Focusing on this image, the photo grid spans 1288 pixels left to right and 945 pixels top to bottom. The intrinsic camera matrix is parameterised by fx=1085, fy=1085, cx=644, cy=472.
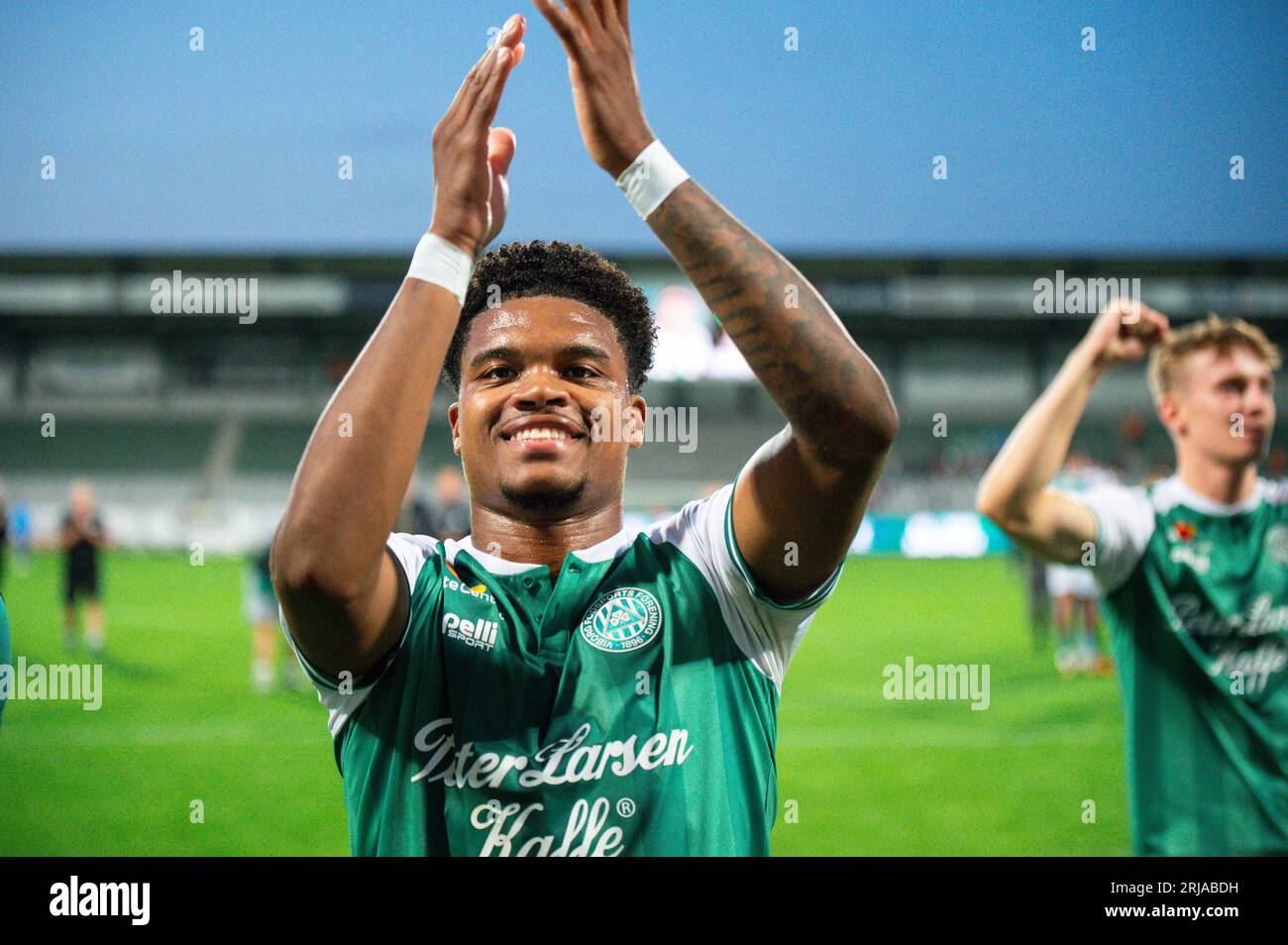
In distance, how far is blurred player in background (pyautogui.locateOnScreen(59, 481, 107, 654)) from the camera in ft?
36.6

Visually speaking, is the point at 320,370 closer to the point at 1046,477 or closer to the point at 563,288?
the point at 1046,477

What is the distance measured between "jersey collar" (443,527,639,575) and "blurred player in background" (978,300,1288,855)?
133 cm

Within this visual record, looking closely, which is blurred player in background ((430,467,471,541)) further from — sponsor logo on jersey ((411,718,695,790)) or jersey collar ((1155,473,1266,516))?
sponsor logo on jersey ((411,718,695,790))

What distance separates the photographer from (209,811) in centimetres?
561

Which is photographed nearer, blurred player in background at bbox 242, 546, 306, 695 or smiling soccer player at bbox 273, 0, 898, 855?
smiling soccer player at bbox 273, 0, 898, 855

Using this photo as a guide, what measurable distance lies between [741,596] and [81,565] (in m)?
10.9

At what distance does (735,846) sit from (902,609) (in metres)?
13.5

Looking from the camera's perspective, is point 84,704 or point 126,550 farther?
point 126,550

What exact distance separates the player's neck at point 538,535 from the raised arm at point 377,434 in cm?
29

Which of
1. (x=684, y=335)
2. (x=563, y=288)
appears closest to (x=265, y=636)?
(x=563, y=288)

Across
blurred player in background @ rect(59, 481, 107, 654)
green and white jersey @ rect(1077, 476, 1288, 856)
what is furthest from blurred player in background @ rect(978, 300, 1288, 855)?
blurred player in background @ rect(59, 481, 107, 654)

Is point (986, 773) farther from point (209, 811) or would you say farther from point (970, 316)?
point (970, 316)

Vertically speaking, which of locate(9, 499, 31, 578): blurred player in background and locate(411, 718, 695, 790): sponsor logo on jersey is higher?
locate(9, 499, 31, 578): blurred player in background
